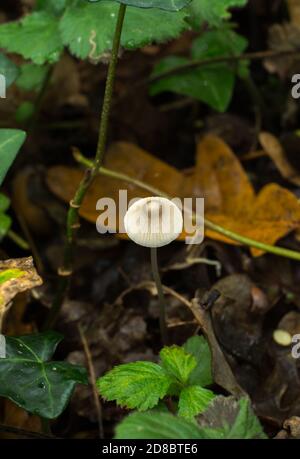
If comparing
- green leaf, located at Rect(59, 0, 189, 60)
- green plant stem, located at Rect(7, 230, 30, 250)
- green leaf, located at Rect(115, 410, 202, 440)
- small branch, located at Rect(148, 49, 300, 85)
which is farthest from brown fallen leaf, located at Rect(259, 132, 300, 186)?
green leaf, located at Rect(115, 410, 202, 440)

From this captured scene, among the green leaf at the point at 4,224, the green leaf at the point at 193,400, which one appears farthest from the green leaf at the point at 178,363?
the green leaf at the point at 4,224

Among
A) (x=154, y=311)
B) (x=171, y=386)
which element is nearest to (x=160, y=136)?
(x=154, y=311)

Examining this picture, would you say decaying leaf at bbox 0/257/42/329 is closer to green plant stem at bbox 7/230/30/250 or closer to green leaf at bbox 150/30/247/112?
green plant stem at bbox 7/230/30/250

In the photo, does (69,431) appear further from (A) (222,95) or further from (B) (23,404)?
(A) (222,95)

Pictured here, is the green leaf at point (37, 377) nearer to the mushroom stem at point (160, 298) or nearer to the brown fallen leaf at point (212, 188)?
the mushroom stem at point (160, 298)

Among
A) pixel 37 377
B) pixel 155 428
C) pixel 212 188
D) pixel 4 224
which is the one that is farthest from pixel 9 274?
pixel 212 188

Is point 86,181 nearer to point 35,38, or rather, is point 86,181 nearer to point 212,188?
point 35,38
